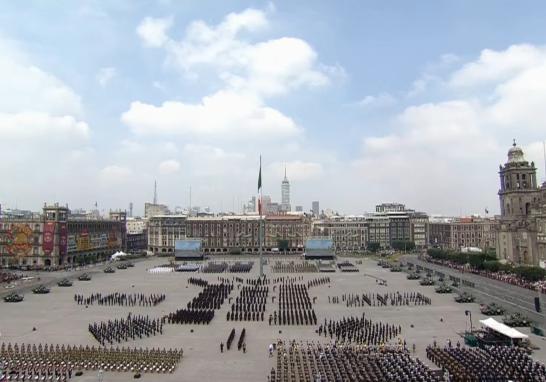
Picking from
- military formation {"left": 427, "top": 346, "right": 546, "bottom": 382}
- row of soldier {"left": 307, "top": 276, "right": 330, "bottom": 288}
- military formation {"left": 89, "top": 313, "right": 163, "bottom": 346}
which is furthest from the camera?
row of soldier {"left": 307, "top": 276, "right": 330, "bottom": 288}

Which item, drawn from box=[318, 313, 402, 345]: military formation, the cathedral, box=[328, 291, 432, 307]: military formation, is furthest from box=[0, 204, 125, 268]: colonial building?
the cathedral

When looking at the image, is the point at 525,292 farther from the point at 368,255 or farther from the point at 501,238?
the point at 368,255

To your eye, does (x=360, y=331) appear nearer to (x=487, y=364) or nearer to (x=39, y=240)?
(x=487, y=364)

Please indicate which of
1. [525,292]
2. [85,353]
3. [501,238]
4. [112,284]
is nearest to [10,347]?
[85,353]

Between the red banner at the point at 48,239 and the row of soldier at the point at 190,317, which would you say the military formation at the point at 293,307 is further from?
the red banner at the point at 48,239

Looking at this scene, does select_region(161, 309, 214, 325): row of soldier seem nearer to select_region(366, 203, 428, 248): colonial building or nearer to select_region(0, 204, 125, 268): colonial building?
select_region(0, 204, 125, 268): colonial building

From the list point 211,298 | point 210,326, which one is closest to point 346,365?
point 210,326

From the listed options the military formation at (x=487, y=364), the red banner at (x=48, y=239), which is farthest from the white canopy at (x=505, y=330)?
the red banner at (x=48, y=239)
